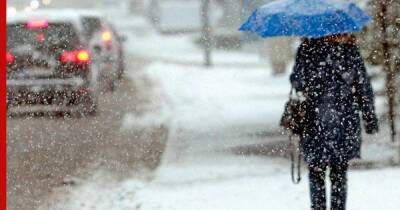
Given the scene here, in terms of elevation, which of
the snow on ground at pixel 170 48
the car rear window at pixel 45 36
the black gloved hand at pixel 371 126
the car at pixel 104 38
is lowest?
the snow on ground at pixel 170 48

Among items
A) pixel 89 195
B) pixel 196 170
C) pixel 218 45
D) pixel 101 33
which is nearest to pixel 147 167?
pixel 196 170

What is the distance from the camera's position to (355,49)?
5.70 meters

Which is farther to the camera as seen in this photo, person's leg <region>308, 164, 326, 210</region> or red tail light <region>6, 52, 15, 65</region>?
red tail light <region>6, 52, 15, 65</region>

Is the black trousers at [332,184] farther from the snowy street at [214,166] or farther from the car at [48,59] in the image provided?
the car at [48,59]

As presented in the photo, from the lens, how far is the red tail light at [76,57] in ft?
41.4

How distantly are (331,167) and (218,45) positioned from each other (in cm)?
2575

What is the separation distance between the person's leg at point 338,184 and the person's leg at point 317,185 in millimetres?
72

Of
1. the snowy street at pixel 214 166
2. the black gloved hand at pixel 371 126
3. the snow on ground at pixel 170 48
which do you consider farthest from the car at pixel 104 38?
the black gloved hand at pixel 371 126

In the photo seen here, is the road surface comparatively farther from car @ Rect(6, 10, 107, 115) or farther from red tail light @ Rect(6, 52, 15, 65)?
red tail light @ Rect(6, 52, 15, 65)

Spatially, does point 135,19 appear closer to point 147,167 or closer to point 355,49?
point 147,167

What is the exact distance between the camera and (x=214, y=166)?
29.9ft

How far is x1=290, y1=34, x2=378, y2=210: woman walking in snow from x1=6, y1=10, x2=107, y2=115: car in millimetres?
7314

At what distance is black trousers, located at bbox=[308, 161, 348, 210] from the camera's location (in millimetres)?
5918

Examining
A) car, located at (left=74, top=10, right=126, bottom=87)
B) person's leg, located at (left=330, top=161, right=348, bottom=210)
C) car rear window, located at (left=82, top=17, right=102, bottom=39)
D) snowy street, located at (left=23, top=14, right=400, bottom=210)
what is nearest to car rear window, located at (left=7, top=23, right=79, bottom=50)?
car, located at (left=74, top=10, right=126, bottom=87)
